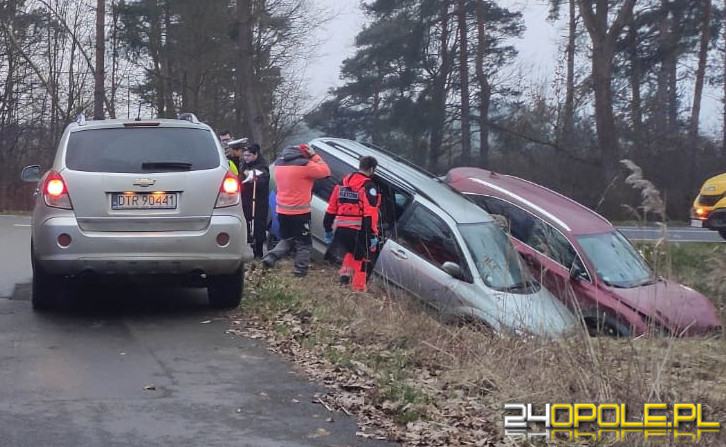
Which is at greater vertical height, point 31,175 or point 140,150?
point 140,150

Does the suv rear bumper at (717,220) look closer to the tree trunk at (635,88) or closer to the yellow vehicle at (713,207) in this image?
the yellow vehicle at (713,207)

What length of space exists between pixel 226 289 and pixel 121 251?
1.30 m

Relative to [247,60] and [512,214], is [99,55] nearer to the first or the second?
[247,60]

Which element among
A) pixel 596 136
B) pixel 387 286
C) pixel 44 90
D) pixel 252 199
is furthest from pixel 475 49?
pixel 387 286

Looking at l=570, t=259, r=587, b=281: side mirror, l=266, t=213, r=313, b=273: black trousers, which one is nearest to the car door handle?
l=266, t=213, r=313, b=273: black trousers

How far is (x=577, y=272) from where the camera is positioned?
11578 mm

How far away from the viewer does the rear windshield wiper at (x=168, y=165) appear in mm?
8906

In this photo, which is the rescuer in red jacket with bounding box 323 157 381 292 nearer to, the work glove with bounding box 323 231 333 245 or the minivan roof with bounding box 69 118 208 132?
the work glove with bounding box 323 231 333 245

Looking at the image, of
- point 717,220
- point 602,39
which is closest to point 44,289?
point 717,220

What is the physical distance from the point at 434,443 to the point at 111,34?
35218 mm

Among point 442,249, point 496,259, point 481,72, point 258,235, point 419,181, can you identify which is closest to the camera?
point 496,259

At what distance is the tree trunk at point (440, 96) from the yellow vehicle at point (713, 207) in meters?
17.3

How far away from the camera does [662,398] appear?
5.78 metres

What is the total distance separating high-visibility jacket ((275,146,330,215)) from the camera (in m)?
12.0
